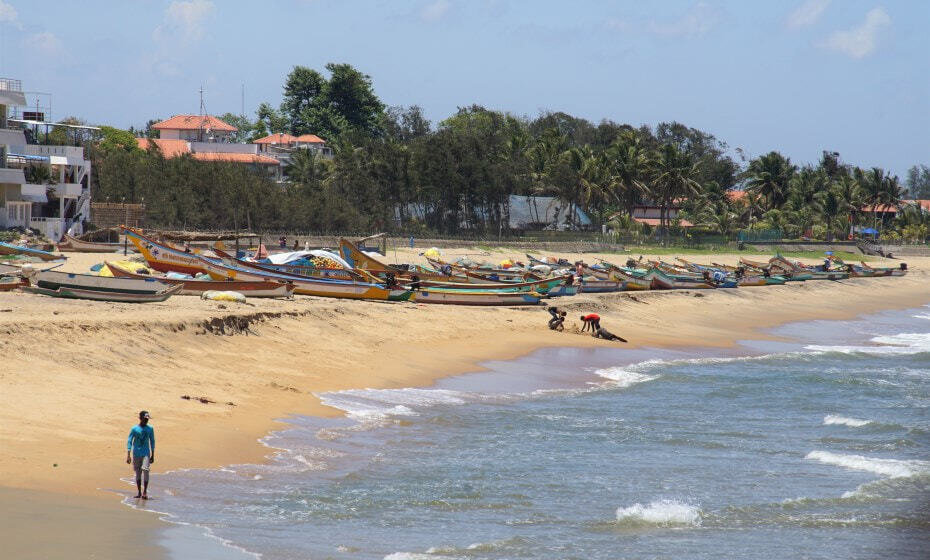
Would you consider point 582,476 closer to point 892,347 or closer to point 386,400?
point 386,400

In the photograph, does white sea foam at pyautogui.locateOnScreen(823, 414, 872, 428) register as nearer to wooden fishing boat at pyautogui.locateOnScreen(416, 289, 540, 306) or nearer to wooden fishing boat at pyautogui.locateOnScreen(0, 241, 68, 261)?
wooden fishing boat at pyautogui.locateOnScreen(416, 289, 540, 306)

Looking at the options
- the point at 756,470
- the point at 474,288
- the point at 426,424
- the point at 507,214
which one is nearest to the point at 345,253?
the point at 474,288

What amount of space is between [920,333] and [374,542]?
41178 mm

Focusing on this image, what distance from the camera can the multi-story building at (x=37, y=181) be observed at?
6209 centimetres

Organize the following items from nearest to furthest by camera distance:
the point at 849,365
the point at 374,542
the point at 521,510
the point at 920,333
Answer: the point at 374,542, the point at 521,510, the point at 849,365, the point at 920,333

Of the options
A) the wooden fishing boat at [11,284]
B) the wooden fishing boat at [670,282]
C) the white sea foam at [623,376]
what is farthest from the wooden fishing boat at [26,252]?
the wooden fishing boat at [670,282]

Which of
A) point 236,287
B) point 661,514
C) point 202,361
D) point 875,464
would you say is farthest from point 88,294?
point 875,464

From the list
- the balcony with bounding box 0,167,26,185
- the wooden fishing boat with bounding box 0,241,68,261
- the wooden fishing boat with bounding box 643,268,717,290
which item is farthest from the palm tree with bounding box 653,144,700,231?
the wooden fishing boat with bounding box 0,241,68,261

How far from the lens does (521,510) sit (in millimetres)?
16891

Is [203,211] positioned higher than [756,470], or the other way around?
[203,211]

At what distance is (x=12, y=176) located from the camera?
202 feet

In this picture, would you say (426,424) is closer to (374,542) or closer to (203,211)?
(374,542)

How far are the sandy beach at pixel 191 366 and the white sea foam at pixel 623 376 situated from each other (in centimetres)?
321

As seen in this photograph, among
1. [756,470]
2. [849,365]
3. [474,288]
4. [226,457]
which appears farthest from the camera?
[474,288]
